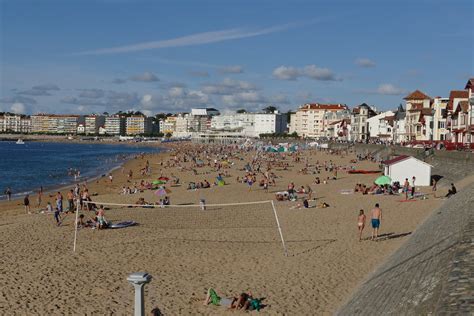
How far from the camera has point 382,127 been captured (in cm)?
8681

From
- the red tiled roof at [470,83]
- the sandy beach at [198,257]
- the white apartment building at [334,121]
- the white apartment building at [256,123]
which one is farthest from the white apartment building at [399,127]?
the white apartment building at [256,123]

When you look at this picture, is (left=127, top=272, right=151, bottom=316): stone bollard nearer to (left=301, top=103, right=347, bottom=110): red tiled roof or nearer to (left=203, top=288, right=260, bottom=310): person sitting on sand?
(left=203, top=288, right=260, bottom=310): person sitting on sand

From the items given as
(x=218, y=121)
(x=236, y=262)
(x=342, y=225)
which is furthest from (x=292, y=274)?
(x=218, y=121)

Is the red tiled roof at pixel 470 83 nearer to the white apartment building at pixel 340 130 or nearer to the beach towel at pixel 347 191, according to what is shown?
the beach towel at pixel 347 191

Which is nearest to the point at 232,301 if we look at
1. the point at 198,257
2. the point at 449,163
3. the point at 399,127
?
the point at 198,257

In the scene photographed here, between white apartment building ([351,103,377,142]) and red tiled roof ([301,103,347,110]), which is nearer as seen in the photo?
white apartment building ([351,103,377,142])

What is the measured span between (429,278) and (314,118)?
141m

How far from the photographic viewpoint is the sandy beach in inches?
432

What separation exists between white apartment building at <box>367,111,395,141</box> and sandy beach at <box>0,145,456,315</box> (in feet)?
202

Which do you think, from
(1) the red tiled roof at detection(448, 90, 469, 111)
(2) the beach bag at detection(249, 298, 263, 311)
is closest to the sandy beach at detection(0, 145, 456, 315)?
(2) the beach bag at detection(249, 298, 263, 311)

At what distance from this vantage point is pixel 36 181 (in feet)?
142

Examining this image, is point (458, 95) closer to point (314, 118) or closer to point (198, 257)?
point (198, 257)

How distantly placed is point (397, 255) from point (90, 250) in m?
8.76

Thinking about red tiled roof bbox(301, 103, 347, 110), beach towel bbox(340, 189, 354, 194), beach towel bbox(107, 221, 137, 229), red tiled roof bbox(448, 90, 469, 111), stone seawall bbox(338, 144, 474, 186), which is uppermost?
red tiled roof bbox(301, 103, 347, 110)
